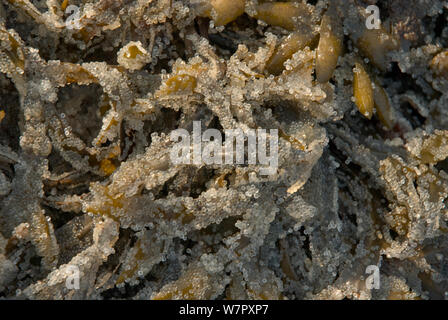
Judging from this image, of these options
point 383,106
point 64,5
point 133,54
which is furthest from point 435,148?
point 64,5

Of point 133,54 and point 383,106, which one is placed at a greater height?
point 133,54

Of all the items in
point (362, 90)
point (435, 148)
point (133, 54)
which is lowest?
point (435, 148)

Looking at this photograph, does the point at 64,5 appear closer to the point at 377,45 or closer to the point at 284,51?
the point at 284,51

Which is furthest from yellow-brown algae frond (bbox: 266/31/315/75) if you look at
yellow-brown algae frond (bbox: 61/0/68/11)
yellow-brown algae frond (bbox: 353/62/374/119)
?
yellow-brown algae frond (bbox: 61/0/68/11)

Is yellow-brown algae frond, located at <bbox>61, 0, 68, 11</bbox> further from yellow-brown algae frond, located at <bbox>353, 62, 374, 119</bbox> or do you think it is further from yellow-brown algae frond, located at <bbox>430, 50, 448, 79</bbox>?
yellow-brown algae frond, located at <bbox>430, 50, 448, 79</bbox>

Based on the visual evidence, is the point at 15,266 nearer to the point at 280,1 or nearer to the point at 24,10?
the point at 24,10
